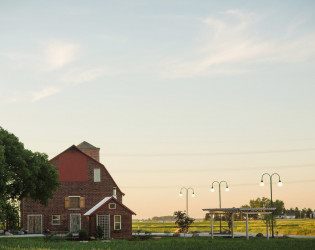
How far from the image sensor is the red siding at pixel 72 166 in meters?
59.9

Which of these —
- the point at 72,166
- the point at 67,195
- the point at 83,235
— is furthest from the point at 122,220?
the point at 72,166

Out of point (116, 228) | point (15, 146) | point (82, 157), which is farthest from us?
point (82, 157)

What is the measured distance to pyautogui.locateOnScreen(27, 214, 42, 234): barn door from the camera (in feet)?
192

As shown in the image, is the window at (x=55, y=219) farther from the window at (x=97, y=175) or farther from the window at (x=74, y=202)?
the window at (x=97, y=175)

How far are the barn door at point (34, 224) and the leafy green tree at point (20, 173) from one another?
13875mm

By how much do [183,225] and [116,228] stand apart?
36.8ft

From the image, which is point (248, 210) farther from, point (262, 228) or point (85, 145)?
point (262, 228)

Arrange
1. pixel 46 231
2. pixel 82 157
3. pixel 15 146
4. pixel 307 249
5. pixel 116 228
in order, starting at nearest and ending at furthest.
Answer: pixel 307 249
pixel 15 146
pixel 116 228
pixel 46 231
pixel 82 157

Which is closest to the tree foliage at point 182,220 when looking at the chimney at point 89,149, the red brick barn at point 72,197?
Answer: the red brick barn at point 72,197

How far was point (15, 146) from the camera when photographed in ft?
143

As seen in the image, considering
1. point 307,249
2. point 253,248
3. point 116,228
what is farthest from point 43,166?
point 307,249

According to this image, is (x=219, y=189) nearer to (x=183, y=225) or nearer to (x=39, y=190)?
(x=183, y=225)

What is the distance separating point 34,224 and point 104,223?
11155 mm

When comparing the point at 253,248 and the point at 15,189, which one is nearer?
the point at 253,248
